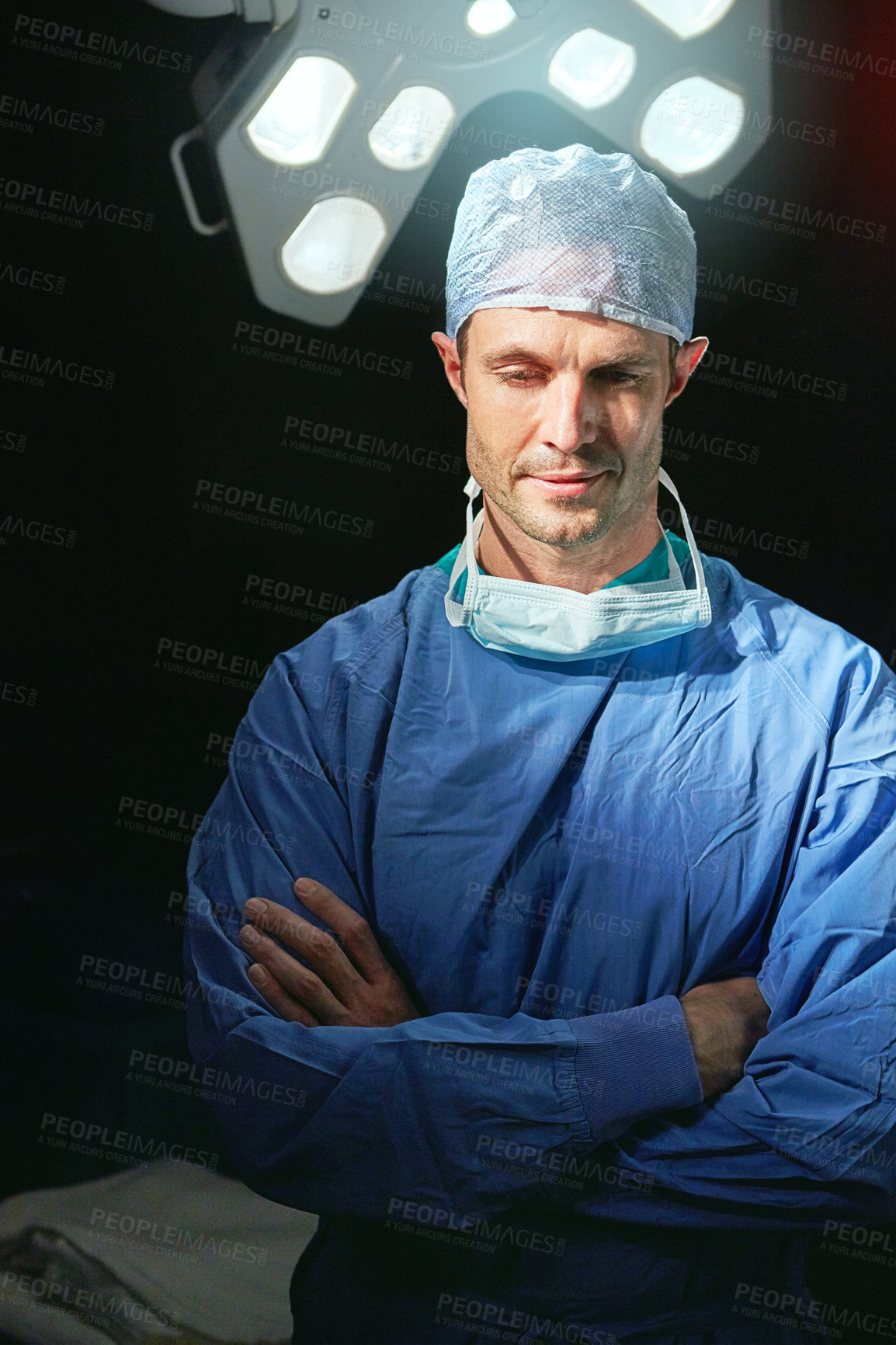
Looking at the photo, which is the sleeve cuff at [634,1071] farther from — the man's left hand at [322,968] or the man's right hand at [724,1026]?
the man's left hand at [322,968]

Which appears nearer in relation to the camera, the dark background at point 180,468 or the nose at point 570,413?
the nose at point 570,413

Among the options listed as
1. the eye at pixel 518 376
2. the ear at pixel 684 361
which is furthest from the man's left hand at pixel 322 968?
the ear at pixel 684 361

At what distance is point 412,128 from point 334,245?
0.80ft

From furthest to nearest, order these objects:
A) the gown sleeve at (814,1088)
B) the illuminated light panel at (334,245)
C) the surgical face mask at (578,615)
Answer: the illuminated light panel at (334,245)
the surgical face mask at (578,615)
the gown sleeve at (814,1088)

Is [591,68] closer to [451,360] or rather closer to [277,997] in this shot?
[451,360]

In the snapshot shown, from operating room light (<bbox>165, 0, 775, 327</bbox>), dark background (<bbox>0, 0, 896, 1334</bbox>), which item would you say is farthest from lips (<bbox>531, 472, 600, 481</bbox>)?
operating room light (<bbox>165, 0, 775, 327</bbox>)

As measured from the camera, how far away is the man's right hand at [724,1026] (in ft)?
4.97

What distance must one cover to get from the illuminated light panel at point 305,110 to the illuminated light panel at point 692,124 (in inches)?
21.3

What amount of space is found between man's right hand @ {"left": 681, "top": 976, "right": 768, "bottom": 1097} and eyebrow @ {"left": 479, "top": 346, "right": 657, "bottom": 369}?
0.95 m

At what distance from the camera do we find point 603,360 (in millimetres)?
1590

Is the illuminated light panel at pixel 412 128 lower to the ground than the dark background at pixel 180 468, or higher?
higher

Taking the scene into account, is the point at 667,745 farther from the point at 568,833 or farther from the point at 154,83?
the point at 154,83

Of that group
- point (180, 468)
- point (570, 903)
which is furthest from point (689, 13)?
point (570, 903)

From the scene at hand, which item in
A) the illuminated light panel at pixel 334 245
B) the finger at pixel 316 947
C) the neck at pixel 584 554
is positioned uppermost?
the illuminated light panel at pixel 334 245
